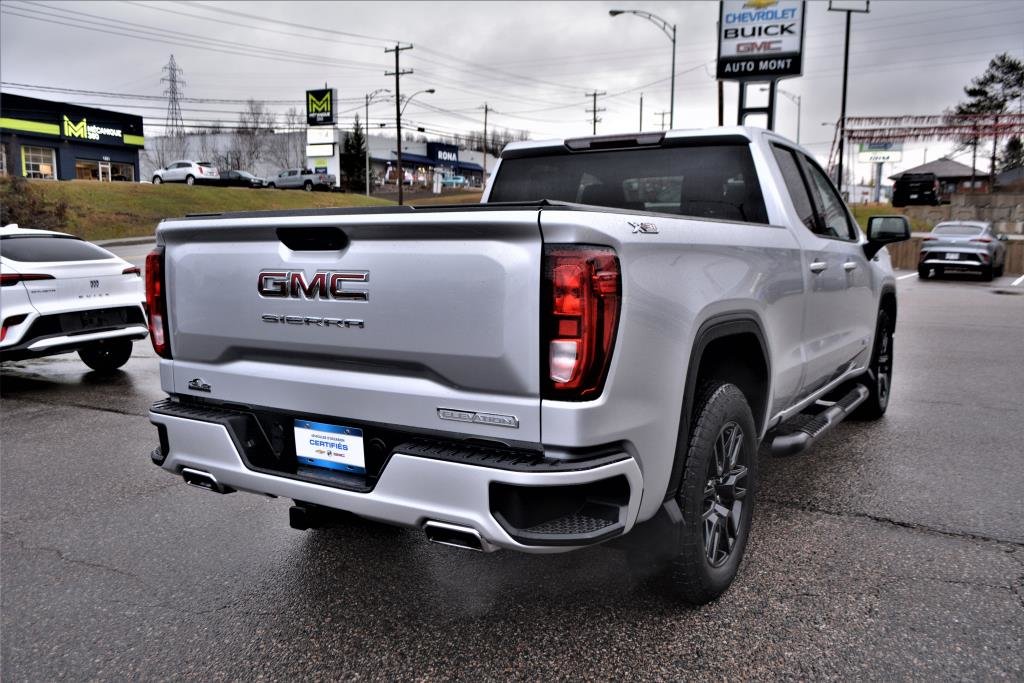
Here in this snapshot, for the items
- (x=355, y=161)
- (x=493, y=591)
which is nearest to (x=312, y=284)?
(x=493, y=591)

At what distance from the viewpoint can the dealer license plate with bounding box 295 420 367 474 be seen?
2.86 meters

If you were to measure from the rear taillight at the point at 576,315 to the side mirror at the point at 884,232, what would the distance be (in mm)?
3364

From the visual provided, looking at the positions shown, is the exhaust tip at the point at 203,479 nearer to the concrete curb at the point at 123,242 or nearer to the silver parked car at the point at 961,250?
the silver parked car at the point at 961,250

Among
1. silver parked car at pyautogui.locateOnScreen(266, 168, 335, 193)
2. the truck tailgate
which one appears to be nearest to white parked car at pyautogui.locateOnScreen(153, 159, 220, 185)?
silver parked car at pyautogui.locateOnScreen(266, 168, 335, 193)

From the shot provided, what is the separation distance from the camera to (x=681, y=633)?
3.03 m

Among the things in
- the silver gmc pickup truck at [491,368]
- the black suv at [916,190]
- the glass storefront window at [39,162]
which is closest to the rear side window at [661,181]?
the silver gmc pickup truck at [491,368]

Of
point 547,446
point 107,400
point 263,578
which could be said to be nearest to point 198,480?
point 263,578

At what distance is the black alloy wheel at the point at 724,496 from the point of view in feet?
10.5

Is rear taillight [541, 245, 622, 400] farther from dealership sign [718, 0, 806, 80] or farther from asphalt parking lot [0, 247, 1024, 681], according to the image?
dealership sign [718, 0, 806, 80]

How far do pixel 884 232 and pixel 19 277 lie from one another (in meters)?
7.20

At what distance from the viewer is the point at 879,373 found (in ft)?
20.5

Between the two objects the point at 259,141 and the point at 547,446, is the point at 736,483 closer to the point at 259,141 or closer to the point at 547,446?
the point at 547,446

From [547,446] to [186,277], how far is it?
68.0 inches

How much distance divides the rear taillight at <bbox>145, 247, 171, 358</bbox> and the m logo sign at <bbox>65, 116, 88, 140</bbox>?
5997 centimetres
